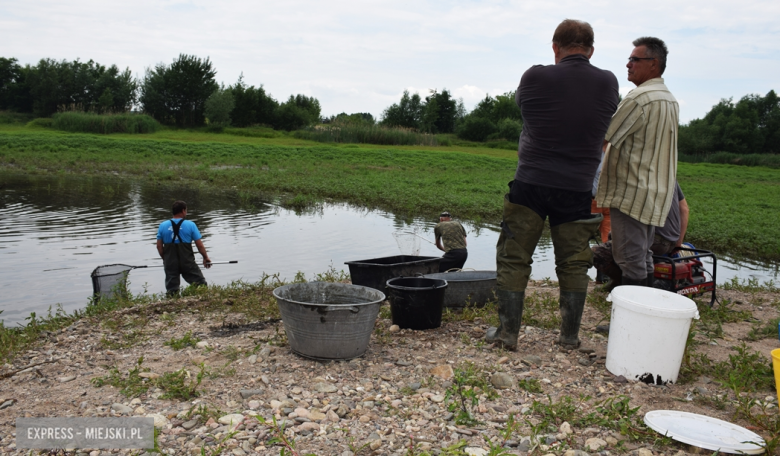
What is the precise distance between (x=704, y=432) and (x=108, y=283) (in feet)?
22.2

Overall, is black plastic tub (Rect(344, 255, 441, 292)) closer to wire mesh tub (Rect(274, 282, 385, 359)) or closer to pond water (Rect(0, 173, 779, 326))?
wire mesh tub (Rect(274, 282, 385, 359))

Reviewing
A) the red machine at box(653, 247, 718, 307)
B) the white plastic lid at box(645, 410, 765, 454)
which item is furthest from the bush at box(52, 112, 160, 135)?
the white plastic lid at box(645, 410, 765, 454)

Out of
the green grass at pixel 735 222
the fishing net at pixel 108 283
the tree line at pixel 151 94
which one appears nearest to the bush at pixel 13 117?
the tree line at pixel 151 94

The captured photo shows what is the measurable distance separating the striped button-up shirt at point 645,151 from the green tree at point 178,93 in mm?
56088

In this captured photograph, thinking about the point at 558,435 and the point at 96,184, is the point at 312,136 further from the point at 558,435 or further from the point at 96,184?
the point at 558,435

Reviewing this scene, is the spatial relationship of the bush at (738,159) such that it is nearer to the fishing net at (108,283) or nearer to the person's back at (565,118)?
the person's back at (565,118)

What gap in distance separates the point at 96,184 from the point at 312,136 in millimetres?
27381

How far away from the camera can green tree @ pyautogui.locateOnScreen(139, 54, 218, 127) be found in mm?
56688

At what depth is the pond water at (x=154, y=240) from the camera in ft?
29.1

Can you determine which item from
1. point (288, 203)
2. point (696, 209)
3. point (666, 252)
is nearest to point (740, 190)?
point (696, 209)

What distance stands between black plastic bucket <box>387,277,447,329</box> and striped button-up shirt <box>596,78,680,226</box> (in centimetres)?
169

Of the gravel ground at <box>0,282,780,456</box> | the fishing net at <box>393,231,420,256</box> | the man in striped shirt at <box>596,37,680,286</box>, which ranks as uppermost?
the man in striped shirt at <box>596,37,680,286</box>

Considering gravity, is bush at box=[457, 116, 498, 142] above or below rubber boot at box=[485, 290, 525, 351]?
above

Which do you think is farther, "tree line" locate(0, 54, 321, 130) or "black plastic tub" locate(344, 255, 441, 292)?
"tree line" locate(0, 54, 321, 130)
